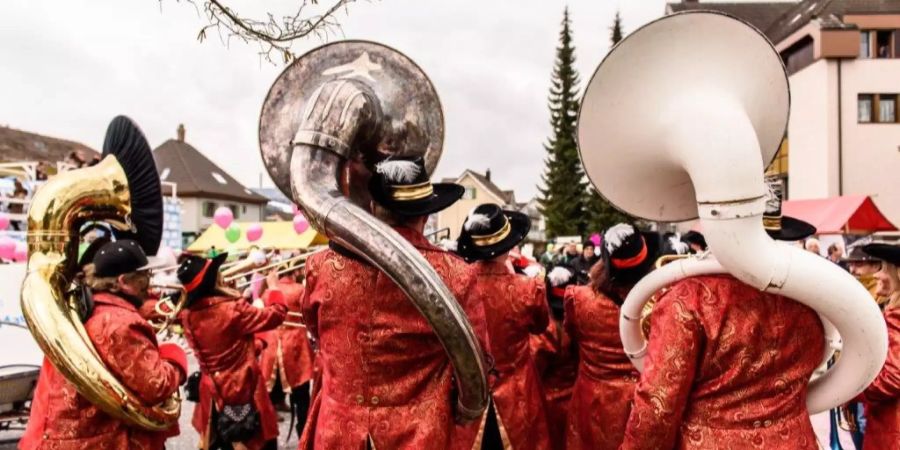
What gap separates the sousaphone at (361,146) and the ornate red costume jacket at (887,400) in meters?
1.73

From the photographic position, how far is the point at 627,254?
3.53 m

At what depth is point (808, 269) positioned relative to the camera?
2127 mm

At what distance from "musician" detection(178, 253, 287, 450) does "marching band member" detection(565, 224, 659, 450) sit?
2.11m

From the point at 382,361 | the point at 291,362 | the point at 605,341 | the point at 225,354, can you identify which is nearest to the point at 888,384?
Result: the point at 605,341

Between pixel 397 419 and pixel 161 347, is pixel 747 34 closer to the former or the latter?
pixel 397 419

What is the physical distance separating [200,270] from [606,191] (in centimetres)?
302

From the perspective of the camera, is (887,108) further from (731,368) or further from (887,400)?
(731,368)

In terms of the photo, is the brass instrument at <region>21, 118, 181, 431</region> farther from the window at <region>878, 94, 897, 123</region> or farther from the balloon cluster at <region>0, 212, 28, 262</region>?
the window at <region>878, 94, 897, 123</region>

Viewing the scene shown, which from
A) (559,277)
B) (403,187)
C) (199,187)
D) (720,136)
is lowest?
(559,277)

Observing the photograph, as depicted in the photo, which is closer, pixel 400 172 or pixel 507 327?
pixel 400 172

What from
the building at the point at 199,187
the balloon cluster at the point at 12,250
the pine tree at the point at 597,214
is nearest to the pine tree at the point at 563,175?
the pine tree at the point at 597,214

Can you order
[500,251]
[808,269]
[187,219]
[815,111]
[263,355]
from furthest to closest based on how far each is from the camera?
[187,219], [815,111], [263,355], [500,251], [808,269]

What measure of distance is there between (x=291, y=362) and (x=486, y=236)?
11.5 ft

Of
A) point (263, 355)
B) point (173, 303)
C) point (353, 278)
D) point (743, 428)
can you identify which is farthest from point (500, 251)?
point (263, 355)
